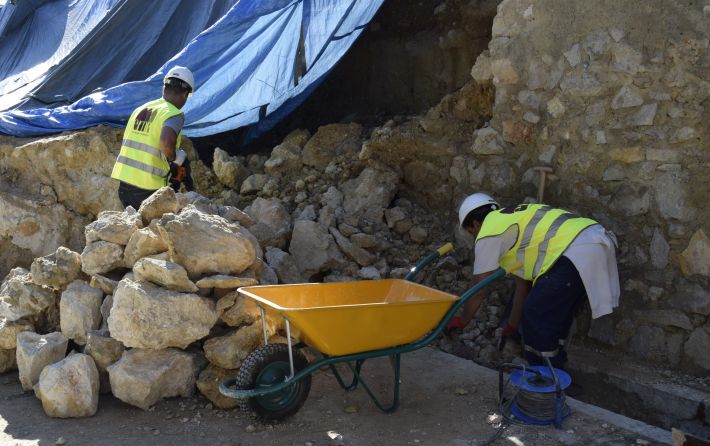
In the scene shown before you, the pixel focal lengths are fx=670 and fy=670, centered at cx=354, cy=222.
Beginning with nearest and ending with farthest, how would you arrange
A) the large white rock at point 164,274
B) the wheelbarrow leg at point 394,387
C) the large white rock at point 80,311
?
the wheelbarrow leg at point 394,387 < the large white rock at point 164,274 < the large white rock at point 80,311

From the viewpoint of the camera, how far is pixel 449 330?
4.34m

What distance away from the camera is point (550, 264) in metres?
3.75

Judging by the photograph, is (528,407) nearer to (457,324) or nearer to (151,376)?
(457,324)

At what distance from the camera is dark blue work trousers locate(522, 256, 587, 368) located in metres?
3.74

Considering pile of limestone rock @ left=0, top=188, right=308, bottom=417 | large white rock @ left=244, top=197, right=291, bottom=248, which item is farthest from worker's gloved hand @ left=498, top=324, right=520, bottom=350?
large white rock @ left=244, top=197, right=291, bottom=248

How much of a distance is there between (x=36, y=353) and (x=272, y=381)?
1.45 meters

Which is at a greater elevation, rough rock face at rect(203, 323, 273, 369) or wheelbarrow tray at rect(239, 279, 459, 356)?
wheelbarrow tray at rect(239, 279, 459, 356)

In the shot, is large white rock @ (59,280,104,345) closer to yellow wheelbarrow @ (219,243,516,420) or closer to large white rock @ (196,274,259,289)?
large white rock @ (196,274,259,289)

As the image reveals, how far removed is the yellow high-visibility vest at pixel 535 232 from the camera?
12.3 ft

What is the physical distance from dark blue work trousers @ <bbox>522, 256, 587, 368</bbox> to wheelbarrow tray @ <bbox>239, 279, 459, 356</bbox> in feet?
2.02

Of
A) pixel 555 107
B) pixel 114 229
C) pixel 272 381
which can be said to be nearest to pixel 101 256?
pixel 114 229

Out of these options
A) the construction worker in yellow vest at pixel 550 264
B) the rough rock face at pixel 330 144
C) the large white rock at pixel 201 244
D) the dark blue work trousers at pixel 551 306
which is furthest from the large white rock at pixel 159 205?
the dark blue work trousers at pixel 551 306

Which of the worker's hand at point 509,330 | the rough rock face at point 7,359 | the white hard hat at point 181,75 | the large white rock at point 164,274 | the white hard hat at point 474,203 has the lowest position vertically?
the rough rock face at point 7,359

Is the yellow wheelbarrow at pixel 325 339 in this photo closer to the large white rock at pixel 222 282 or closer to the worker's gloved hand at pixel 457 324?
the large white rock at pixel 222 282
